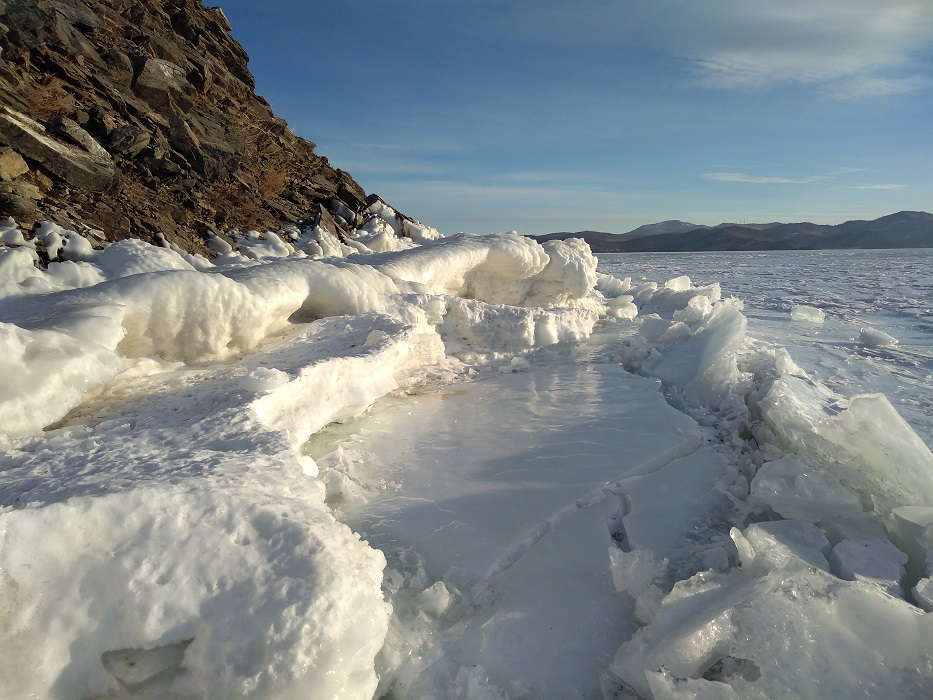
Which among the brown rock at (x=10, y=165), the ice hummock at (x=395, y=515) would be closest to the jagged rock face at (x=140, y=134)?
the brown rock at (x=10, y=165)

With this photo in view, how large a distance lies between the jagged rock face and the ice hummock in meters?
1.25

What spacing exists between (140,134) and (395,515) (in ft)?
18.9

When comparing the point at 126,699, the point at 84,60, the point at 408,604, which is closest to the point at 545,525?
the point at 408,604

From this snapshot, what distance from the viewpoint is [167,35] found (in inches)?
361

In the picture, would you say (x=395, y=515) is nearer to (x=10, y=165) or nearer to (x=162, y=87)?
(x=10, y=165)

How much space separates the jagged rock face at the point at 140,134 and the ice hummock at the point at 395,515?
49.4 inches

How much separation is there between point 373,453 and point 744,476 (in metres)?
1.64

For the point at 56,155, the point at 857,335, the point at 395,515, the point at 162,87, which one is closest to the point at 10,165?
the point at 56,155

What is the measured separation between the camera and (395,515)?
2.00m

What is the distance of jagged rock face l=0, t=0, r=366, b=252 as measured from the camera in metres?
4.58

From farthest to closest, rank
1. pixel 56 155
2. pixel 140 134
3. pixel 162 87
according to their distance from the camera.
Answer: pixel 162 87 < pixel 140 134 < pixel 56 155

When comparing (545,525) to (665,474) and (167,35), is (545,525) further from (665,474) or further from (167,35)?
(167,35)

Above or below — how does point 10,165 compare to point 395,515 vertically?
above

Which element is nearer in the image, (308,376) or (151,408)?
(151,408)
